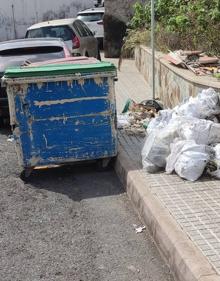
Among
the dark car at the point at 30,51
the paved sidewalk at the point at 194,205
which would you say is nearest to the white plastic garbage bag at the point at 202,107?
the paved sidewalk at the point at 194,205

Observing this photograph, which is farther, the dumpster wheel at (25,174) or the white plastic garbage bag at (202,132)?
the dumpster wheel at (25,174)

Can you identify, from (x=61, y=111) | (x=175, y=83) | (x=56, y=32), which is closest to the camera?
(x=61, y=111)

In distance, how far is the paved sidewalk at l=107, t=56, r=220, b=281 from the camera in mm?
4309

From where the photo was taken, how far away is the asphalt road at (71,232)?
14.9ft

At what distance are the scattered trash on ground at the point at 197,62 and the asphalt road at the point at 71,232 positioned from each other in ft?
8.56

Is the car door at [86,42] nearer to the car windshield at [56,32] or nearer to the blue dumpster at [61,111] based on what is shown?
the car windshield at [56,32]

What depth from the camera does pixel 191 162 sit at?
5.93 metres

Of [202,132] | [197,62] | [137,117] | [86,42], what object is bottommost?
[137,117]

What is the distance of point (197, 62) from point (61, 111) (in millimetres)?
3407

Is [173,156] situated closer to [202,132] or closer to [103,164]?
[202,132]

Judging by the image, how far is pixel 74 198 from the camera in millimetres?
6289

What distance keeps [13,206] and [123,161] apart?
157cm

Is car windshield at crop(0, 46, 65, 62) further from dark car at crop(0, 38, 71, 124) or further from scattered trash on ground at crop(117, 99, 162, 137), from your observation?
scattered trash on ground at crop(117, 99, 162, 137)

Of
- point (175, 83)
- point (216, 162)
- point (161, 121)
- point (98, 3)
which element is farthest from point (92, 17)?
point (216, 162)
